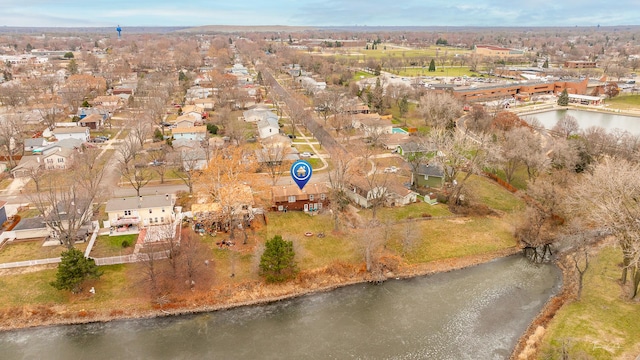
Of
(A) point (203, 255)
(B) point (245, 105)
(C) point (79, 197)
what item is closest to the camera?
(A) point (203, 255)

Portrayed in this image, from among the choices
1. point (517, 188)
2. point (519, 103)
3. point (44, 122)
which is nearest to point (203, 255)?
point (517, 188)

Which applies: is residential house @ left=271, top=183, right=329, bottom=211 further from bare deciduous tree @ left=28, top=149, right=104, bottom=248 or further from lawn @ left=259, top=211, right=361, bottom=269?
bare deciduous tree @ left=28, top=149, right=104, bottom=248

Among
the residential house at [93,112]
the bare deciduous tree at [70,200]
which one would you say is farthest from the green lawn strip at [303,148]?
the residential house at [93,112]

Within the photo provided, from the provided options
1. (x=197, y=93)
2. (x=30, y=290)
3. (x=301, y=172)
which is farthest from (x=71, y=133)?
(x=301, y=172)

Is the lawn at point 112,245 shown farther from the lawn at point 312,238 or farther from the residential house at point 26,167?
the residential house at point 26,167

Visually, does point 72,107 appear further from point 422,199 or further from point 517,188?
point 517,188

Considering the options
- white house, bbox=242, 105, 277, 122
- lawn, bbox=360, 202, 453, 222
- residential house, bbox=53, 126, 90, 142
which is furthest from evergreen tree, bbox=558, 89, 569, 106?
residential house, bbox=53, 126, 90, 142

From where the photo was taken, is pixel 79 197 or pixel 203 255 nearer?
pixel 203 255
